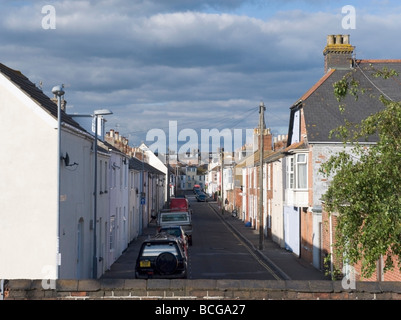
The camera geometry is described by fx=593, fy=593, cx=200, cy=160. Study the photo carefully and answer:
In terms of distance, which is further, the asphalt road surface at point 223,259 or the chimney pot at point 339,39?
the chimney pot at point 339,39

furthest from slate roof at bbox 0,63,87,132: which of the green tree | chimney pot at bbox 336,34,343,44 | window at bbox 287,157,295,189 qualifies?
chimney pot at bbox 336,34,343,44

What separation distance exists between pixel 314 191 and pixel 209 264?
23.2 ft

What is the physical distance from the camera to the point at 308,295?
952 centimetres

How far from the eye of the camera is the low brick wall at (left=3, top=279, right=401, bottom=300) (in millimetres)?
9539

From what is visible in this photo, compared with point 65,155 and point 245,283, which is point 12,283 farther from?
point 65,155

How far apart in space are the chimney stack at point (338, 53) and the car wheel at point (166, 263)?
2220cm

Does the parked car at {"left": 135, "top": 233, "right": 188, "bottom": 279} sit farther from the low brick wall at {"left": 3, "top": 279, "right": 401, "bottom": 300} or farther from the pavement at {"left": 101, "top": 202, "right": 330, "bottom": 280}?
the low brick wall at {"left": 3, "top": 279, "right": 401, "bottom": 300}

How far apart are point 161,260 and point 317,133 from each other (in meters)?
16.2

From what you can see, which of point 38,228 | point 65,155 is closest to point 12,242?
point 38,228

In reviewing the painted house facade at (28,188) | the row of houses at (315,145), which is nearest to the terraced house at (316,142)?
A: the row of houses at (315,145)

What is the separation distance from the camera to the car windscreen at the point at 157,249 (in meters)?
22.2

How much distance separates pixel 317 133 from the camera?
111 feet

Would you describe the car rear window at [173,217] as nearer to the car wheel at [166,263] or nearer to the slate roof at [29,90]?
the slate roof at [29,90]

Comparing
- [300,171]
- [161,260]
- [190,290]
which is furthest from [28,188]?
[300,171]
